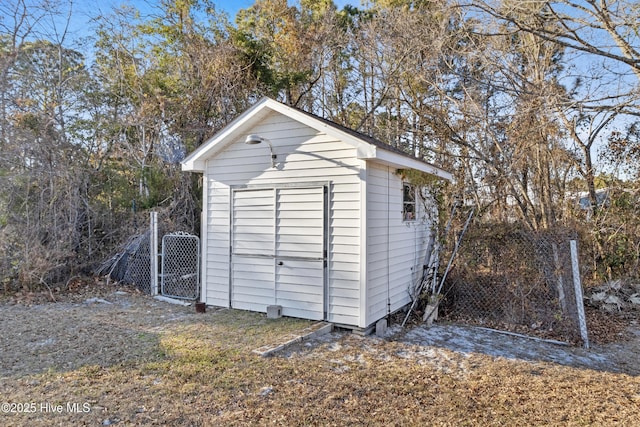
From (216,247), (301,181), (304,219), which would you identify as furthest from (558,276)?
(216,247)

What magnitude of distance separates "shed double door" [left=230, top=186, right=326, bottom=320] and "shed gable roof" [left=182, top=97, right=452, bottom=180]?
789 millimetres

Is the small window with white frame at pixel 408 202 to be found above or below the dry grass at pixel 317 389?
above

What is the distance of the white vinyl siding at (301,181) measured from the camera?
494 cm

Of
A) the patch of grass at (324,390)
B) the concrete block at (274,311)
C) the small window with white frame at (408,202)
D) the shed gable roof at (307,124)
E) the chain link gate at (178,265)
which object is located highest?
the shed gable roof at (307,124)

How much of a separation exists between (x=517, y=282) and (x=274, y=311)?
3668 mm

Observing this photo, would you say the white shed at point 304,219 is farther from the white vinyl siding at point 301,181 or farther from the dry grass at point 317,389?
the dry grass at point 317,389

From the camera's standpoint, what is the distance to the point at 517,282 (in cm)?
569

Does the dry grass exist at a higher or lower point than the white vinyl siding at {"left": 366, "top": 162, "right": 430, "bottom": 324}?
lower

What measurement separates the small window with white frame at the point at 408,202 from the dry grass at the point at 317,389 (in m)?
2.42

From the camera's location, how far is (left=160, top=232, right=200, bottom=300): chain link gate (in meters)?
7.18

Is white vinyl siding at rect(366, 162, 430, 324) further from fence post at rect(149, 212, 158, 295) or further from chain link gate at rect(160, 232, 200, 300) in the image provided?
fence post at rect(149, 212, 158, 295)

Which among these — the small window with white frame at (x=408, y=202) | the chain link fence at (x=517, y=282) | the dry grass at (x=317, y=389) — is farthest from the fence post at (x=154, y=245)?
the chain link fence at (x=517, y=282)

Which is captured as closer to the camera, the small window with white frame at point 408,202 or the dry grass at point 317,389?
the dry grass at point 317,389

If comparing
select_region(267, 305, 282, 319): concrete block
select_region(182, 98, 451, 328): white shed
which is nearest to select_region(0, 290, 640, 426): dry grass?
select_region(267, 305, 282, 319): concrete block
